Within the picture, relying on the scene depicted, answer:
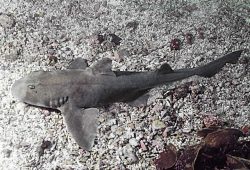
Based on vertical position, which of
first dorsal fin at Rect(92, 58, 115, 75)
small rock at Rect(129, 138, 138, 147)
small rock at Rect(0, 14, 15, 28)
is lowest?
small rock at Rect(129, 138, 138, 147)

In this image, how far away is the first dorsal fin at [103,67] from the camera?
4.07m

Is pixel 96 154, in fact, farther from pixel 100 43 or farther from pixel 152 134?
pixel 100 43

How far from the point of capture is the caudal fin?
4.44 metres

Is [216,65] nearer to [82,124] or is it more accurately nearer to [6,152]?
[82,124]

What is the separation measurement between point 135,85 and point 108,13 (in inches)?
65.5

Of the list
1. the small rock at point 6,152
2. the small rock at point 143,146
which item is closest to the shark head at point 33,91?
the small rock at point 6,152

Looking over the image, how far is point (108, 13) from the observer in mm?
5418

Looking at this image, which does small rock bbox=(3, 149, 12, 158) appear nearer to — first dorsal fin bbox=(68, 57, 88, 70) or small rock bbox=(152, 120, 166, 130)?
first dorsal fin bbox=(68, 57, 88, 70)

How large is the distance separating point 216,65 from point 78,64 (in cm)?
169

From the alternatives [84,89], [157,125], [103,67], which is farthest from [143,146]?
[103,67]

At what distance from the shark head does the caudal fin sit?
1802 mm

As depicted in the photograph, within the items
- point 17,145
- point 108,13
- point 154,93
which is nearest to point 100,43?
point 108,13

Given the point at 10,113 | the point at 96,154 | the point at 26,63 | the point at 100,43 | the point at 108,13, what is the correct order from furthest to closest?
the point at 108,13, the point at 100,43, the point at 26,63, the point at 10,113, the point at 96,154

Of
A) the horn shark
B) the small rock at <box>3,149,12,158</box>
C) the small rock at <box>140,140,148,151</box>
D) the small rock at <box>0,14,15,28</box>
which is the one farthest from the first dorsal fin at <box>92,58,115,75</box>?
the small rock at <box>0,14,15,28</box>
